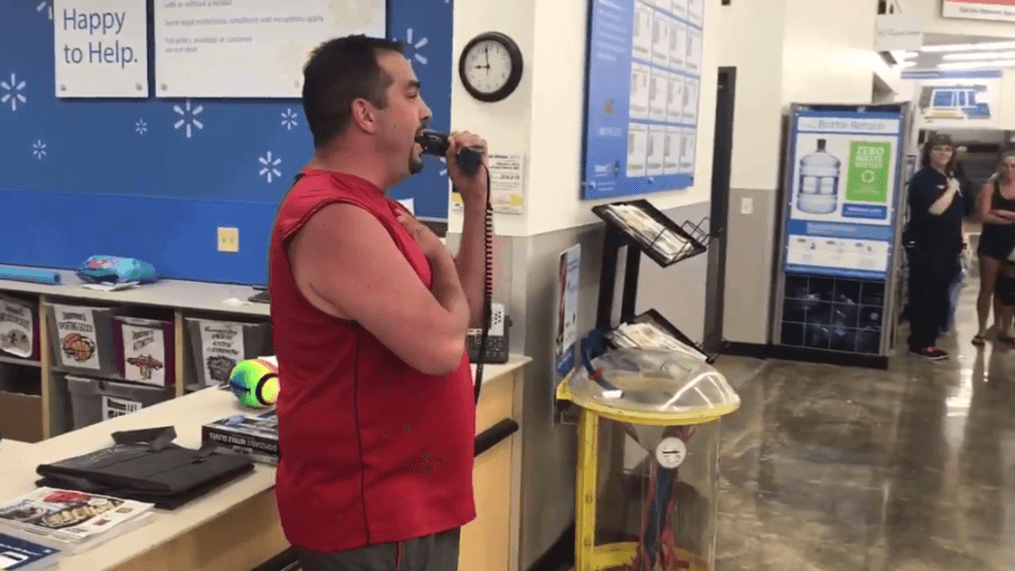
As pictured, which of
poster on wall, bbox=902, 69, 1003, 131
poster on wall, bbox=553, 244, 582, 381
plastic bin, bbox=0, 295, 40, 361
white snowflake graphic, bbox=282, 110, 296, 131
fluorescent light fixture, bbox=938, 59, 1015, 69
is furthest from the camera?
poster on wall, bbox=902, 69, 1003, 131

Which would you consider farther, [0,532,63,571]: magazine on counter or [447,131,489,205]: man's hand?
[447,131,489,205]: man's hand

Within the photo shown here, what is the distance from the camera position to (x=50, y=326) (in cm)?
393

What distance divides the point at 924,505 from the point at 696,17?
235cm

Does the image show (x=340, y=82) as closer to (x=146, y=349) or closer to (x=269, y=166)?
(x=146, y=349)

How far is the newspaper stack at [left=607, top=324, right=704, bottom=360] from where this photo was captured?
3.18 m

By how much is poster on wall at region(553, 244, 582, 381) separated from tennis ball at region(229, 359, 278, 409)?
3.38 feet

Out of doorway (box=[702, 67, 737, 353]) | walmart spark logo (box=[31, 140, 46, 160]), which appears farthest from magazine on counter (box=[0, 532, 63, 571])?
doorway (box=[702, 67, 737, 353])

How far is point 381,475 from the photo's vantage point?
1527 millimetres

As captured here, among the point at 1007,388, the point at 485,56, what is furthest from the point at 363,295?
the point at 1007,388

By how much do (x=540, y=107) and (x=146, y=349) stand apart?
6.49 feet

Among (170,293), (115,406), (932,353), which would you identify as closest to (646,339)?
(170,293)

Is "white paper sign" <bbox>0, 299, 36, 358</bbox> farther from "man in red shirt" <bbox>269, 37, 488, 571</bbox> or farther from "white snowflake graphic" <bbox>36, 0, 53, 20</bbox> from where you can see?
"man in red shirt" <bbox>269, 37, 488, 571</bbox>

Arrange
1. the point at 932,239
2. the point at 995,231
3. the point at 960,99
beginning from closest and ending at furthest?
1. the point at 932,239
2. the point at 995,231
3. the point at 960,99

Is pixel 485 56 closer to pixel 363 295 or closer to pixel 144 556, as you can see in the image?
pixel 363 295
